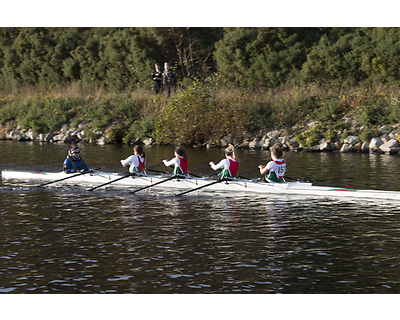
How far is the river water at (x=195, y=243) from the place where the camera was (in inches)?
328

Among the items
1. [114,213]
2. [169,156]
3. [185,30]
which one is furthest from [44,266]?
[185,30]

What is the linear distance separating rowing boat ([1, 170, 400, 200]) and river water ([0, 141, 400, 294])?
0.43m

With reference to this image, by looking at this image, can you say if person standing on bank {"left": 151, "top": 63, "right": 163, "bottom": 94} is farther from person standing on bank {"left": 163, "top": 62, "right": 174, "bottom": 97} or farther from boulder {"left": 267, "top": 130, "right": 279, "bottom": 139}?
boulder {"left": 267, "top": 130, "right": 279, "bottom": 139}

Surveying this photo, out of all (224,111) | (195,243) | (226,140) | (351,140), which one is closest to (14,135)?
(224,111)

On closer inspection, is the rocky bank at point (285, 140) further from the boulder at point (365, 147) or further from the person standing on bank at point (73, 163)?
the person standing on bank at point (73, 163)

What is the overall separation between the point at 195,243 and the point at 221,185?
5.75m

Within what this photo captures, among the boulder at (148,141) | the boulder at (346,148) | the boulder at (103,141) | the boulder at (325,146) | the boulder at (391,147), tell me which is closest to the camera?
the boulder at (391,147)

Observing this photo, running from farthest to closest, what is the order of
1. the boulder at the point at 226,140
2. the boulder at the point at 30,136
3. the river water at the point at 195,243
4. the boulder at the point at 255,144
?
the boulder at the point at 30,136 < the boulder at the point at 226,140 < the boulder at the point at 255,144 < the river water at the point at 195,243

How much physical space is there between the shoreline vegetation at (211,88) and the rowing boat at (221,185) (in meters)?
11.7

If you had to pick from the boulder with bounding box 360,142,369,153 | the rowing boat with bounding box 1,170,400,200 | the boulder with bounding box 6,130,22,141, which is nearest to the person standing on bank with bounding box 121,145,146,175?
the rowing boat with bounding box 1,170,400,200

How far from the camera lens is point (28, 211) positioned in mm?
13477

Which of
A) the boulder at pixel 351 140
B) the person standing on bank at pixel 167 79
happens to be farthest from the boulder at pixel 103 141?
the boulder at pixel 351 140

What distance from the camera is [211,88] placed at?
3366cm

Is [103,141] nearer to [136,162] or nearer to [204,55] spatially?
[204,55]
